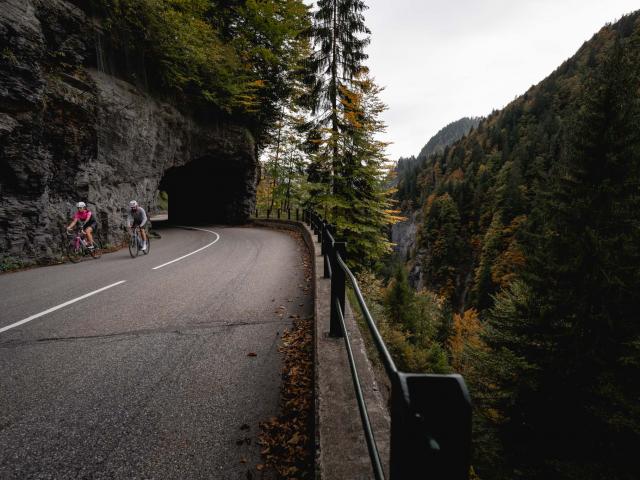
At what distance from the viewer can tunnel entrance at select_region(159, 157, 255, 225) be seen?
26.8 meters

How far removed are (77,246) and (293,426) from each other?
11.2m

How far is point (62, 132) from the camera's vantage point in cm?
1054

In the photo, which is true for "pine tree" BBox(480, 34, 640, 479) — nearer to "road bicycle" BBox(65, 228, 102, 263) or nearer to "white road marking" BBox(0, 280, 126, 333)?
"white road marking" BBox(0, 280, 126, 333)

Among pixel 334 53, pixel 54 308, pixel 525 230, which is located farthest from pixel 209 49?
pixel 525 230

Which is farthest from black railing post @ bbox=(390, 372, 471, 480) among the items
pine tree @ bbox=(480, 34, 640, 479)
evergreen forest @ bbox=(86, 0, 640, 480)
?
pine tree @ bbox=(480, 34, 640, 479)

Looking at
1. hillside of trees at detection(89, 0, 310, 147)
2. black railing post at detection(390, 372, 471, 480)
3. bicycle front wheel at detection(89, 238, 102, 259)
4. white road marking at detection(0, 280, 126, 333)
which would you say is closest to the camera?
black railing post at detection(390, 372, 471, 480)

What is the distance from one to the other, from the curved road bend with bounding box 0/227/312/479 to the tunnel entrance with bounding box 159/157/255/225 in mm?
20998

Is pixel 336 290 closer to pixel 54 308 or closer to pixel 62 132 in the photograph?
pixel 54 308

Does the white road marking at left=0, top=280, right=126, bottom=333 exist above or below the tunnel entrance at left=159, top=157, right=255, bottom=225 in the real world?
below

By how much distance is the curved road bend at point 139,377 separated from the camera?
2.33 meters

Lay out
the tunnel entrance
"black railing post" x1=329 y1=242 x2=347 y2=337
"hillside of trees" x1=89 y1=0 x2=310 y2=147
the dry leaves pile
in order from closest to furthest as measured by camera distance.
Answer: the dry leaves pile → "black railing post" x1=329 y1=242 x2=347 y2=337 → "hillside of trees" x1=89 y1=0 x2=310 y2=147 → the tunnel entrance

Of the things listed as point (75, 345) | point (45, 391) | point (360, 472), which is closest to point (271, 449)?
point (360, 472)

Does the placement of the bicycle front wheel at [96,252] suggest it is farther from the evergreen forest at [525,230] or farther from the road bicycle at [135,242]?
the evergreen forest at [525,230]

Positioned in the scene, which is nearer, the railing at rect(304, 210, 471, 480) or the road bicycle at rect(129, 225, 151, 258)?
the railing at rect(304, 210, 471, 480)
